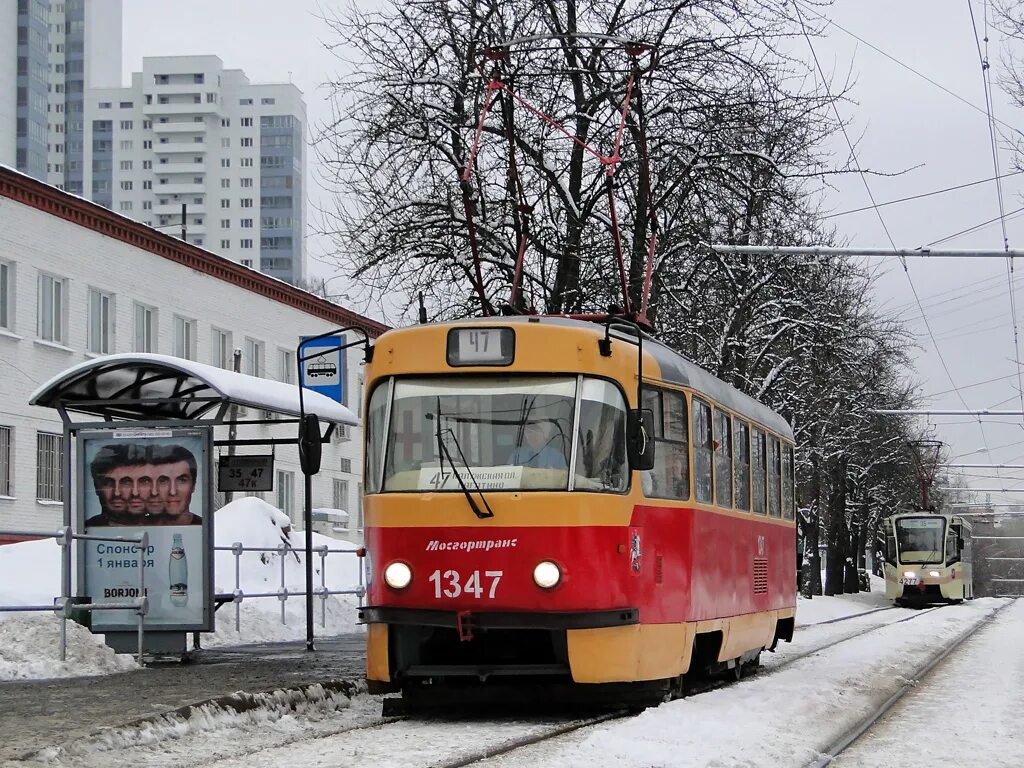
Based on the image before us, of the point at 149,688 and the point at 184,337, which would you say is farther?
the point at 184,337

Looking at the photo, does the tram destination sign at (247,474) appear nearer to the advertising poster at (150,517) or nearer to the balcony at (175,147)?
the advertising poster at (150,517)

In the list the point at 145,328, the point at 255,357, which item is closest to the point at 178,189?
the point at 255,357

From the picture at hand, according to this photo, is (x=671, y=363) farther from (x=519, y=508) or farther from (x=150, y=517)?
(x=150, y=517)

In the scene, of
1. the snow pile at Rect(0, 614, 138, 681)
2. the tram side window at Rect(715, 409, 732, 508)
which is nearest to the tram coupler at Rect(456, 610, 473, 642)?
the tram side window at Rect(715, 409, 732, 508)

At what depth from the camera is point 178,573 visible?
51.1 feet

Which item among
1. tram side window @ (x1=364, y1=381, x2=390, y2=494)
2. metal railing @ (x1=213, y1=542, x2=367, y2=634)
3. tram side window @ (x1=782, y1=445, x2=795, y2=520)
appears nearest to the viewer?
tram side window @ (x1=364, y1=381, x2=390, y2=494)

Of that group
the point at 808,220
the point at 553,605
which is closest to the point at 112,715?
the point at 553,605

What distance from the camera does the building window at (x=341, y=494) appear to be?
46906 millimetres

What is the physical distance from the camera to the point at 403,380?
11.9m

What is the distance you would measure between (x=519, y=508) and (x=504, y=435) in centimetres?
55

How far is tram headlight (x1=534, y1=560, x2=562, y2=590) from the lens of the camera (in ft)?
36.7

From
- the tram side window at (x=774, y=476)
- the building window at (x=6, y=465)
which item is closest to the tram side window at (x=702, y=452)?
the tram side window at (x=774, y=476)

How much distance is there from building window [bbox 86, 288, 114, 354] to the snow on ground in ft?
18.5

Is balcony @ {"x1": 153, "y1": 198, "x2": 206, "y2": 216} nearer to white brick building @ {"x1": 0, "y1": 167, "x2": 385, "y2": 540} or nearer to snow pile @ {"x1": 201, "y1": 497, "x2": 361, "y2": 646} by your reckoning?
white brick building @ {"x1": 0, "y1": 167, "x2": 385, "y2": 540}
